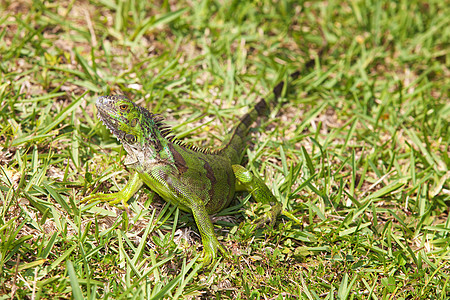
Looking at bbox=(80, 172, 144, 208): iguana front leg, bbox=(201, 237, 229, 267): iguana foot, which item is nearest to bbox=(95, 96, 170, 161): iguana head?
bbox=(80, 172, 144, 208): iguana front leg

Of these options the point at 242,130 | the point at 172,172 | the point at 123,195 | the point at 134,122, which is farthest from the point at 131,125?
the point at 242,130

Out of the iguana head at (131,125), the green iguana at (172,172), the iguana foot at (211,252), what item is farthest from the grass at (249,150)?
the iguana head at (131,125)

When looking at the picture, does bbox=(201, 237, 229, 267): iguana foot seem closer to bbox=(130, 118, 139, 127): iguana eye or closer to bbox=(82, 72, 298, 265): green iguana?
bbox=(82, 72, 298, 265): green iguana

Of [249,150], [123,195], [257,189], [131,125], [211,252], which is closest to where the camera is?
[211,252]

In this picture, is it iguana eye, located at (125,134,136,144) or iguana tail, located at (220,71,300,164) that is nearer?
iguana eye, located at (125,134,136,144)

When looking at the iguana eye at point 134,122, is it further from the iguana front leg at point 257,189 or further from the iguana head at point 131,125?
the iguana front leg at point 257,189

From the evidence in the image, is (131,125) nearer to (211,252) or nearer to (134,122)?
(134,122)
